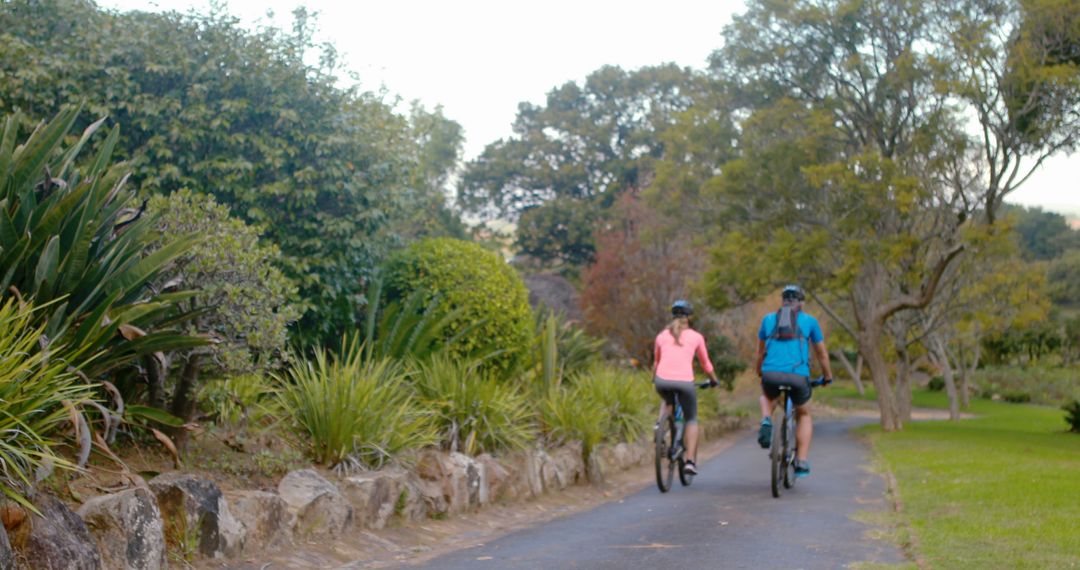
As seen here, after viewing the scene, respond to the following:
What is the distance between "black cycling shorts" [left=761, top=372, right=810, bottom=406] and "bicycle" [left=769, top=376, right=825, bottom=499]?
0.06 meters

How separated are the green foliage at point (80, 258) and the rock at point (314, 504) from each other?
4.14 feet

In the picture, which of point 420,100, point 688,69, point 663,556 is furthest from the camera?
point 688,69

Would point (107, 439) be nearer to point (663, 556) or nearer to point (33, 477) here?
point (33, 477)

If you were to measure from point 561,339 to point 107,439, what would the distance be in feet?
42.2

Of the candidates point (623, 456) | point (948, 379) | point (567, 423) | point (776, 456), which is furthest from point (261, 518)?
point (948, 379)

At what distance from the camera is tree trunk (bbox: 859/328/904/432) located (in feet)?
93.0

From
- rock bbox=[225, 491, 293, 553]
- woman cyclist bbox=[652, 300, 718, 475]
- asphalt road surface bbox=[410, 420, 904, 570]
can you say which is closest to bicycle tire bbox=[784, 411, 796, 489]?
asphalt road surface bbox=[410, 420, 904, 570]

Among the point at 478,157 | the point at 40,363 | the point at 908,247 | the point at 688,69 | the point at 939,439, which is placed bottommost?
the point at 939,439

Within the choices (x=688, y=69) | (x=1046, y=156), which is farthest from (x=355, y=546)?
(x=688, y=69)

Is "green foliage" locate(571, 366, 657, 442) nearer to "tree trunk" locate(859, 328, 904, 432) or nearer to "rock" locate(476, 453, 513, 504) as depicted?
"rock" locate(476, 453, 513, 504)

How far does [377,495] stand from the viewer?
28.6 ft

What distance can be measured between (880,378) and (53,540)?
87.2 feet

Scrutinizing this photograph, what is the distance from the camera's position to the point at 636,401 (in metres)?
16.7

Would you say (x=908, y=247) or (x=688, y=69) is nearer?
(x=908, y=247)
